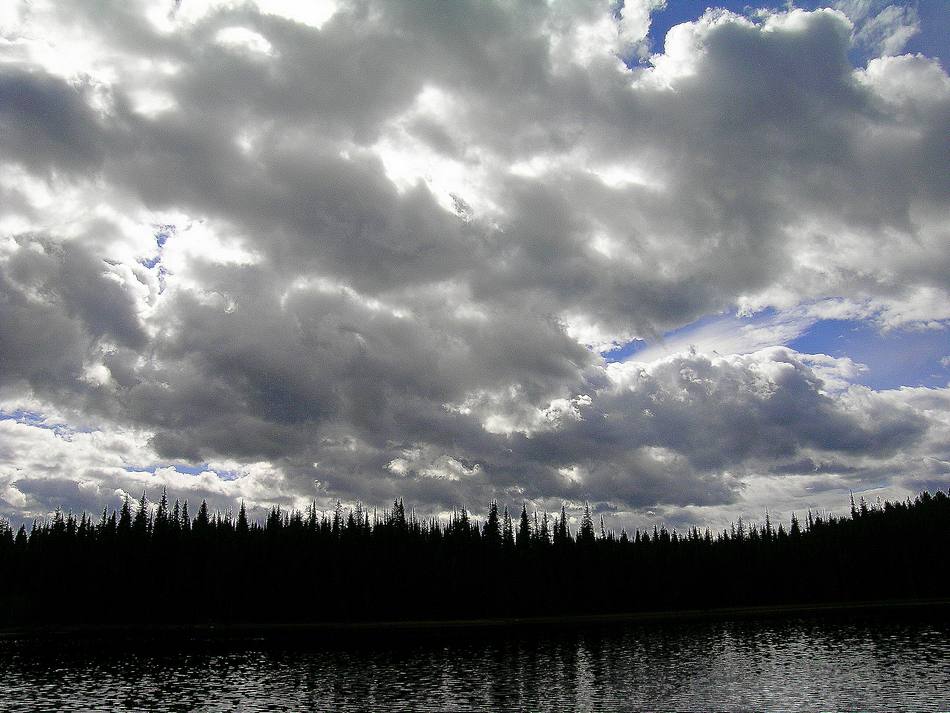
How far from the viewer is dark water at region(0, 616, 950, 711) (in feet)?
248

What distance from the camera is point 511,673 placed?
9681cm

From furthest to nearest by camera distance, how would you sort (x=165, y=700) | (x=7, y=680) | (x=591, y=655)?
(x=591, y=655) < (x=7, y=680) < (x=165, y=700)

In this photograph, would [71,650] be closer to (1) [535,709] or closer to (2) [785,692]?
(1) [535,709]

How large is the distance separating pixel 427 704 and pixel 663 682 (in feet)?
95.3

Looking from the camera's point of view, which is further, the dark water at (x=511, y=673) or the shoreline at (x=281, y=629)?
the shoreline at (x=281, y=629)

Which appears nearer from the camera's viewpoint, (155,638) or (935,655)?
(935,655)

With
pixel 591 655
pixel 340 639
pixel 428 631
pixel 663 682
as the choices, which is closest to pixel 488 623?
pixel 428 631

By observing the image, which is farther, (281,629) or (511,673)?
(281,629)

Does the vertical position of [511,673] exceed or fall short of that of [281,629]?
it exceeds it

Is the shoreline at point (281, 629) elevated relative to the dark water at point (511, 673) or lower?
lower

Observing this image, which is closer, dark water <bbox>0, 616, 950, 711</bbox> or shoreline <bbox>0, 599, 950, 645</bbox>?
dark water <bbox>0, 616, 950, 711</bbox>

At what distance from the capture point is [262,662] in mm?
116562

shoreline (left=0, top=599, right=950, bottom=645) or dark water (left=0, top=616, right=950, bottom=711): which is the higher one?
dark water (left=0, top=616, right=950, bottom=711)

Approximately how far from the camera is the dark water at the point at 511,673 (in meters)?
75.6
